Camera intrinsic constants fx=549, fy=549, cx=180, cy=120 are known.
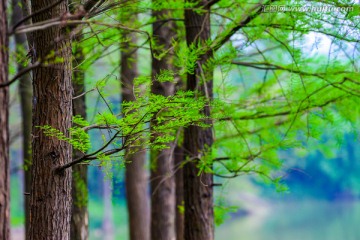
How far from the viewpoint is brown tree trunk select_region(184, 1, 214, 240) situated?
4484 mm

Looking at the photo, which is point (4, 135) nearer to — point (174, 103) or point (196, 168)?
point (174, 103)

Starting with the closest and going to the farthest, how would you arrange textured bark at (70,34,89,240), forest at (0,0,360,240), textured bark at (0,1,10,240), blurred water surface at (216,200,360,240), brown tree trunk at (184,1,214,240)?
textured bark at (0,1,10,240)
forest at (0,0,360,240)
brown tree trunk at (184,1,214,240)
textured bark at (70,34,89,240)
blurred water surface at (216,200,360,240)

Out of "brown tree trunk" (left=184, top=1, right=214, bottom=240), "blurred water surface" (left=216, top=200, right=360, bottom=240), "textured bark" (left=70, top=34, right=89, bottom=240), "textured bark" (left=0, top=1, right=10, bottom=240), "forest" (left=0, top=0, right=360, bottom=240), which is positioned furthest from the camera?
"blurred water surface" (left=216, top=200, right=360, bottom=240)

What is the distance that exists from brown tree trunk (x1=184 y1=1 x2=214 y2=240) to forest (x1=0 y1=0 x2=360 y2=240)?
0.01 m

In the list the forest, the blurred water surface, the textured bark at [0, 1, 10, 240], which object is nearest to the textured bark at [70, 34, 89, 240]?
the forest

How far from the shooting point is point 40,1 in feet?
9.87

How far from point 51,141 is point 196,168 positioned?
5.96 feet

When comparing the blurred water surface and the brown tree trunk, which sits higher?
the blurred water surface

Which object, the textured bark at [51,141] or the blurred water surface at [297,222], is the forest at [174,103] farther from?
the blurred water surface at [297,222]

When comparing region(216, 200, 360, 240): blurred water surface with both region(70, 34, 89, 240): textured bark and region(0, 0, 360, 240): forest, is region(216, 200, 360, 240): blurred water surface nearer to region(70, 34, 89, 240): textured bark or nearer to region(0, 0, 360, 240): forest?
region(0, 0, 360, 240): forest

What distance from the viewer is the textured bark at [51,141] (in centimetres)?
292

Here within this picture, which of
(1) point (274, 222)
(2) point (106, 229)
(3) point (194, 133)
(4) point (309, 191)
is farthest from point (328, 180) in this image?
(3) point (194, 133)

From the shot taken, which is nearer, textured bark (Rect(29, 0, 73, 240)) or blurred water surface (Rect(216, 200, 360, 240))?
textured bark (Rect(29, 0, 73, 240))

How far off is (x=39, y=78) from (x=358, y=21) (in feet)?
6.84
